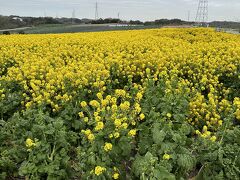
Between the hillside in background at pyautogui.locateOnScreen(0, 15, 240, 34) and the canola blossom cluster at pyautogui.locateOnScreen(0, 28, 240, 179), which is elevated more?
the canola blossom cluster at pyautogui.locateOnScreen(0, 28, 240, 179)

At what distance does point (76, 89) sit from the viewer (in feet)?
17.1

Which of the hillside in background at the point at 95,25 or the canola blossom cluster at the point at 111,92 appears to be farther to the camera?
the hillside in background at the point at 95,25

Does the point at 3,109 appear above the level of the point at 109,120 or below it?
below

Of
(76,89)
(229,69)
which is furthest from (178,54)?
(76,89)

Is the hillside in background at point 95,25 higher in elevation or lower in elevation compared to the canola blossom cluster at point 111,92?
lower

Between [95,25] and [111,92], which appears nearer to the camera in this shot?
[111,92]

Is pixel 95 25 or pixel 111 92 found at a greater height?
pixel 111 92

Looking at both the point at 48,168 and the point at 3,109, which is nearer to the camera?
the point at 48,168

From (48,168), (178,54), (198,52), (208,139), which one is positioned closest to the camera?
(48,168)

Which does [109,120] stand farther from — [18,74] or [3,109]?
Answer: [18,74]

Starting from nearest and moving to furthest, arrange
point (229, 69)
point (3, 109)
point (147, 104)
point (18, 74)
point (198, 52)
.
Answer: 1. point (147, 104)
2. point (3, 109)
3. point (18, 74)
4. point (229, 69)
5. point (198, 52)

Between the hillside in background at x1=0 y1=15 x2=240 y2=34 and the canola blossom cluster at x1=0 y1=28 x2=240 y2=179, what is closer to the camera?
the canola blossom cluster at x1=0 y1=28 x2=240 y2=179

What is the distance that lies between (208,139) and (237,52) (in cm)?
534

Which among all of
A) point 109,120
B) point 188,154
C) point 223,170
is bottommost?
point 223,170
